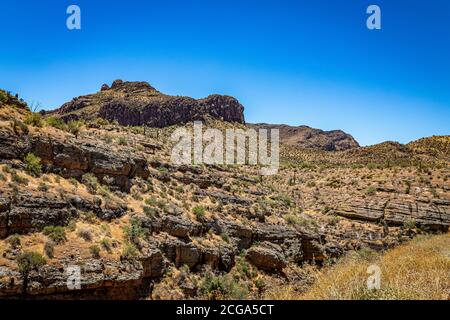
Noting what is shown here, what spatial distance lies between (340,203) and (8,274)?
28.1 meters

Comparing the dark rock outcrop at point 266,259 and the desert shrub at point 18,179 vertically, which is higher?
the desert shrub at point 18,179

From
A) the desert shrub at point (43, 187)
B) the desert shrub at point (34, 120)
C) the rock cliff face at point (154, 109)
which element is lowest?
the desert shrub at point (43, 187)

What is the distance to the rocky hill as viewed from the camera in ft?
42.5

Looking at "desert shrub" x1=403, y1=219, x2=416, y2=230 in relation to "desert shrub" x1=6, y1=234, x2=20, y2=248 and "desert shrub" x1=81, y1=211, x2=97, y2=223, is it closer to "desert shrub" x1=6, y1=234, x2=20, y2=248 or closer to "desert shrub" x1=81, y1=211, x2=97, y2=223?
"desert shrub" x1=81, y1=211, x2=97, y2=223

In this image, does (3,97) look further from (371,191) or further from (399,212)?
(371,191)

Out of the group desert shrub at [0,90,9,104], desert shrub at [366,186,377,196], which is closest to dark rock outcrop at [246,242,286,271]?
desert shrub at [0,90,9,104]

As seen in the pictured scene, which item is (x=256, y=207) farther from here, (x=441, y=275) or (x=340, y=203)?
(x=441, y=275)

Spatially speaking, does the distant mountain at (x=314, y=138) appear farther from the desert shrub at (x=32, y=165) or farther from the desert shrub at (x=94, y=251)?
the desert shrub at (x=94, y=251)

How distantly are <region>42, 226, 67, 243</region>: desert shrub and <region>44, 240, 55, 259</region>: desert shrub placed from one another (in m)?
0.33

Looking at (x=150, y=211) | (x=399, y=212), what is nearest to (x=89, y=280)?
(x=150, y=211)

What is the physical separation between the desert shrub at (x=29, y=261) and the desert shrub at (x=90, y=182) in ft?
20.0

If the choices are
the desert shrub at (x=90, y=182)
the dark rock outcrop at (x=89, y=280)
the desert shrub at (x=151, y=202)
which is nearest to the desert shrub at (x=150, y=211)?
the desert shrub at (x=151, y=202)

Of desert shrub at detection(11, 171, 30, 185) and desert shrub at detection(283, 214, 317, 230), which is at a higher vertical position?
desert shrub at detection(11, 171, 30, 185)

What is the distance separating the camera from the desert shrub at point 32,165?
1563 cm
